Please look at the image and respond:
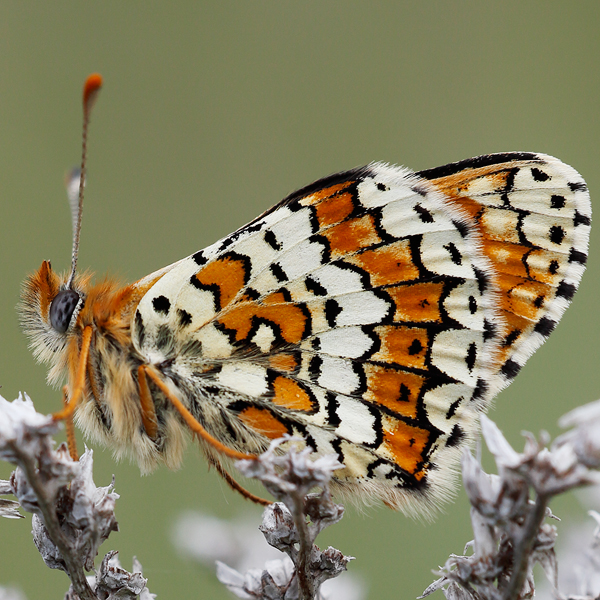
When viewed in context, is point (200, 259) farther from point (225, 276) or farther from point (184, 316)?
point (184, 316)

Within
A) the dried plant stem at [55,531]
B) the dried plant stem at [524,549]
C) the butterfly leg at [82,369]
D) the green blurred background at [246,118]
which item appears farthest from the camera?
the green blurred background at [246,118]

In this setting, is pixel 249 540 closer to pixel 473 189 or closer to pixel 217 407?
pixel 217 407

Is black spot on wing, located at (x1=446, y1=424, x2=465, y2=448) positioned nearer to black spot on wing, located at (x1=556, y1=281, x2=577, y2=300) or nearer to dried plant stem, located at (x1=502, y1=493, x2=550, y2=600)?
black spot on wing, located at (x1=556, y1=281, x2=577, y2=300)

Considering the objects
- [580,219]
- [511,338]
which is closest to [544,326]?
[511,338]

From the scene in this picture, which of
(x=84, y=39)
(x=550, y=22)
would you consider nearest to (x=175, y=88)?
(x=84, y=39)

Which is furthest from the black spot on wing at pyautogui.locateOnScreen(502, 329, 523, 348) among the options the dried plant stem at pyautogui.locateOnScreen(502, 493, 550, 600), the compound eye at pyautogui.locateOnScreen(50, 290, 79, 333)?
the compound eye at pyautogui.locateOnScreen(50, 290, 79, 333)

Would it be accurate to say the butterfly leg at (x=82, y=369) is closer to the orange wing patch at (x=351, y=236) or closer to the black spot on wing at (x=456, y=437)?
the orange wing patch at (x=351, y=236)

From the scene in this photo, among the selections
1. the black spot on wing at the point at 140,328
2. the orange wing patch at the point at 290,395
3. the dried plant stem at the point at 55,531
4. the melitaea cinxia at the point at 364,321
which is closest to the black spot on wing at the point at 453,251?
the melitaea cinxia at the point at 364,321
